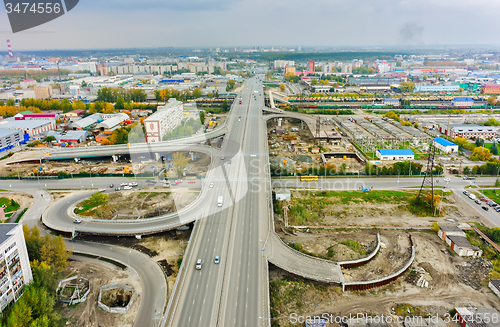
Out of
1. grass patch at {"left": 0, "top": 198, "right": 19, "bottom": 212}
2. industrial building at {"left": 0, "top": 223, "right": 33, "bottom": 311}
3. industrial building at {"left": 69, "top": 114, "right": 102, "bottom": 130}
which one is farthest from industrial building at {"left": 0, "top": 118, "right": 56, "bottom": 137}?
industrial building at {"left": 0, "top": 223, "right": 33, "bottom": 311}

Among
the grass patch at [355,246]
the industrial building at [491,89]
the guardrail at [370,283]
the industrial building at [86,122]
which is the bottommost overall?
the guardrail at [370,283]

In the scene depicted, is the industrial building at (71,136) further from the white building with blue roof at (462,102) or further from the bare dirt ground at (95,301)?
the white building with blue roof at (462,102)

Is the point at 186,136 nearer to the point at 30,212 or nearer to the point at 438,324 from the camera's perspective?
the point at 30,212

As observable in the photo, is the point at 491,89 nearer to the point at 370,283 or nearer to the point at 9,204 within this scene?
the point at 370,283

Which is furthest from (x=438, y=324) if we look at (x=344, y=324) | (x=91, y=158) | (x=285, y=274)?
(x=91, y=158)

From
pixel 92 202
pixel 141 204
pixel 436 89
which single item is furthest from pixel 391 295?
pixel 436 89

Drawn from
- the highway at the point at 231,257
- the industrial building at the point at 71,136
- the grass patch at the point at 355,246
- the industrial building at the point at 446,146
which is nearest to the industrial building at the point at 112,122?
the industrial building at the point at 71,136
